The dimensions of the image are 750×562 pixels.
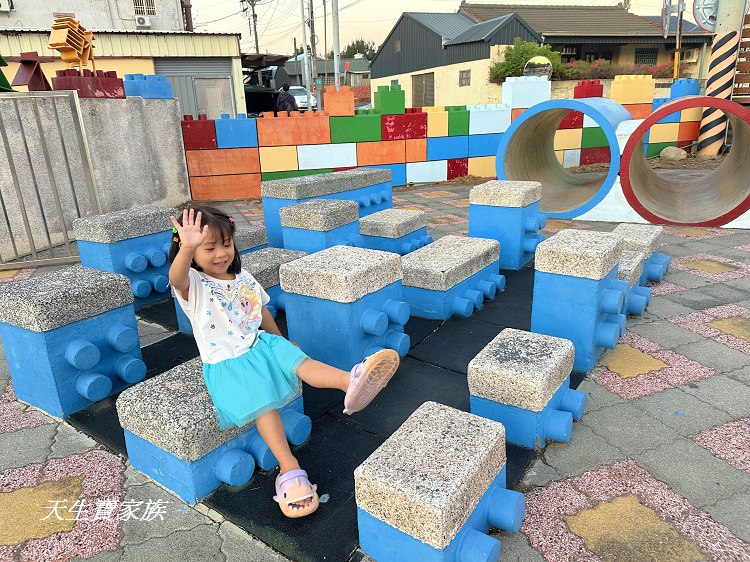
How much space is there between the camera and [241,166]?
8.85m

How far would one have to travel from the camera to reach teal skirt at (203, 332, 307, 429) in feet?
6.59

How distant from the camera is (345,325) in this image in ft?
8.97

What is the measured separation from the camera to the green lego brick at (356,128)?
911 cm

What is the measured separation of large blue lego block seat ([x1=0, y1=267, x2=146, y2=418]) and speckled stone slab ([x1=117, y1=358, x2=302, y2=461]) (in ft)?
2.15

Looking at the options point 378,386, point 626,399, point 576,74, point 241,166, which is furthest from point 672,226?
point 576,74

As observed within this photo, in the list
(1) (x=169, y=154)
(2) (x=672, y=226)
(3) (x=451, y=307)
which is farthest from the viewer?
(1) (x=169, y=154)

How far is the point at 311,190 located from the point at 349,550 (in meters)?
3.67

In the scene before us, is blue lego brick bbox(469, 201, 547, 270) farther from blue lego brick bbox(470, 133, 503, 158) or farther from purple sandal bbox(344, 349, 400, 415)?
blue lego brick bbox(470, 133, 503, 158)

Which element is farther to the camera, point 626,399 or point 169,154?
point 169,154

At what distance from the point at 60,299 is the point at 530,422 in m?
Answer: 2.36

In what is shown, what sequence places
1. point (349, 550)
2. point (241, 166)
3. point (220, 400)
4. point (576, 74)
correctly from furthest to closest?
point (576, 74) → point (241, 166) → point (220, 400) → point (349, 550)

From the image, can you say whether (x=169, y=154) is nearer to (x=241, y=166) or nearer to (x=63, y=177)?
(x=241, y=166)

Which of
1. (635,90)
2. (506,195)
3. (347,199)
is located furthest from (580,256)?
(635,90)

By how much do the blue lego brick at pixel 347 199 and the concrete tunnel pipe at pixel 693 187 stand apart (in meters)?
2.99
